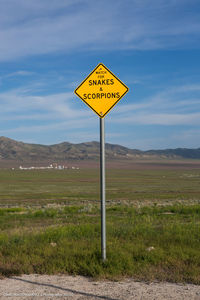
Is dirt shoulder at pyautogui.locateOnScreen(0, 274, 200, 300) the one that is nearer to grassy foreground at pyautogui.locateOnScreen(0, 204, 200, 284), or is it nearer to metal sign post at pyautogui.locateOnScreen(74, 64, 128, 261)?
grassy foreground at pyautogui.locateOnScreen(0, 204, 200, 284)

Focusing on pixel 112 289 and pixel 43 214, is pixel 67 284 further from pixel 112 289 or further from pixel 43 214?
pixel 43 214

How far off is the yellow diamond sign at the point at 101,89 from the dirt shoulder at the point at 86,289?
303cm

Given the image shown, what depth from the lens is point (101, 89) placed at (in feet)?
22.2

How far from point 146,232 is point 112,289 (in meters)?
4.10

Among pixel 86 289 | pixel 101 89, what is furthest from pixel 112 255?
pixel 101 89

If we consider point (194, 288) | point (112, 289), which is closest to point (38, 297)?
point (112, 289)

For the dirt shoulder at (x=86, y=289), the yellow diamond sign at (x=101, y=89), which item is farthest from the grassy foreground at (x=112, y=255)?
the yellow diamond sign at (x=101, y=89)

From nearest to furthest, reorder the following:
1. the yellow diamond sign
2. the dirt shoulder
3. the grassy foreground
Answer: the dirt shoulder < the grassy foreground < the yellow diamond sign

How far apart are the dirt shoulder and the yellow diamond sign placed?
3.03m

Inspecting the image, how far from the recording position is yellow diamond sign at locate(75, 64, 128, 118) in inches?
265

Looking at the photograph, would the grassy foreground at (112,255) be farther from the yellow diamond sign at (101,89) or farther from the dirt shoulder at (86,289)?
the yellow diamond sign at (101,89)

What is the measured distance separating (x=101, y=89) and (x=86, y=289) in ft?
11.3

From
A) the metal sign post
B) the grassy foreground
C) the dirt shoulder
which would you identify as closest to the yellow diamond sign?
the metal sign post

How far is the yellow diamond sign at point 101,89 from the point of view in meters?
6.73
